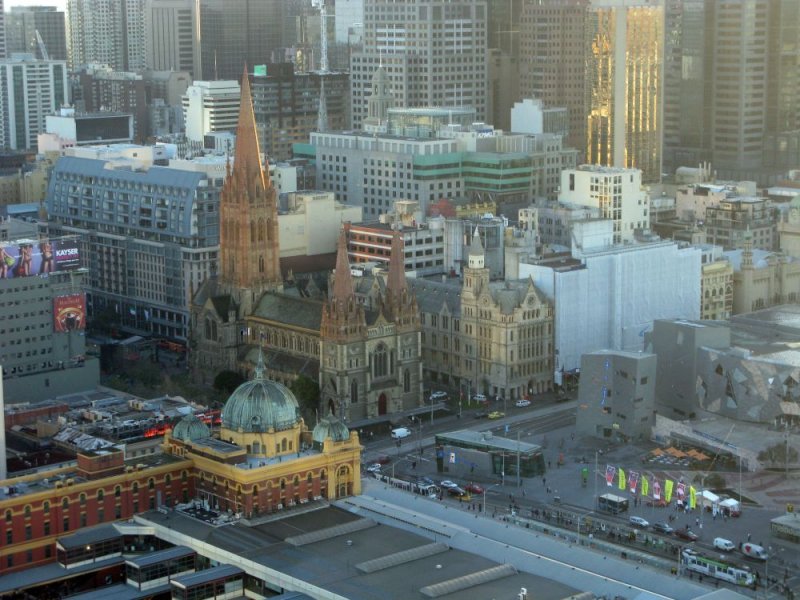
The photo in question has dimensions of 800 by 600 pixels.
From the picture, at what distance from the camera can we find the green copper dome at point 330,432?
157125 mm

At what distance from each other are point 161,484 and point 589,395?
186 feet

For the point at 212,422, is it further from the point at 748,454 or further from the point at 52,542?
the point at 748,454

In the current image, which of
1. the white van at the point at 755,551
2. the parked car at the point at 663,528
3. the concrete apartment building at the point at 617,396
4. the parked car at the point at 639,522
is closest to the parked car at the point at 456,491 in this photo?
the parked car at the point at 639,522

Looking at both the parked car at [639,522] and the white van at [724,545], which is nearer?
the white van at [724,545]

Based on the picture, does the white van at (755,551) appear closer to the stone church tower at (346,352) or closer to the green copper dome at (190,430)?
the green copper dome at (190,430)

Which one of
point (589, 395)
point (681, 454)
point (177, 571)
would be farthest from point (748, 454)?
point (177, 571)

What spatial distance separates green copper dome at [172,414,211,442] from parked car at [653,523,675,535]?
4175 centimetres

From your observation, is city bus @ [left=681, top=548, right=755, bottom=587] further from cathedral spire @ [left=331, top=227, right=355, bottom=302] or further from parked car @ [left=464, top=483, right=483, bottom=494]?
cathedral spire @ [left=331, top=227, right=355, bottom=302]

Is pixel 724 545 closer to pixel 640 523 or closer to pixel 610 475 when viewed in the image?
pixel 640 523

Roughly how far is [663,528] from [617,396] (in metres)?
30.6

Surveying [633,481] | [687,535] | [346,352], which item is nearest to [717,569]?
[687,535]

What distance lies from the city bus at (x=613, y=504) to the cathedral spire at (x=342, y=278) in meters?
41.9

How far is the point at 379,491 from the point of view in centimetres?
15938

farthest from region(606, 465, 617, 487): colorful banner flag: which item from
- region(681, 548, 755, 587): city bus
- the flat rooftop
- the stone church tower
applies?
the stone church tower
